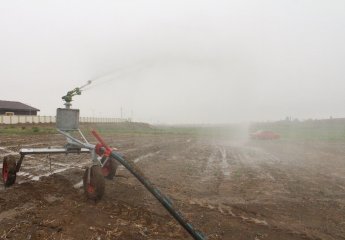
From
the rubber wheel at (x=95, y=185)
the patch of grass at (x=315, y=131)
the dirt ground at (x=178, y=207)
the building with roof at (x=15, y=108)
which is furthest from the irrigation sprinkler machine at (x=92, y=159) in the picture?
the building with roof at (x=15, y=108)

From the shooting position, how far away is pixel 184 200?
784cm

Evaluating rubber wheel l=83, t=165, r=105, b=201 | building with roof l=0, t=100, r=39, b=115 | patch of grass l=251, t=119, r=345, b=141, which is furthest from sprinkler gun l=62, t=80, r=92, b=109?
building with roof l=0, t=100, r=39, b=115

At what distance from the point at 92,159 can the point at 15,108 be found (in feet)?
207

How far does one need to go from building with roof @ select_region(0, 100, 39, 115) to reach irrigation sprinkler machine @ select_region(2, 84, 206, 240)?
56.9 metres

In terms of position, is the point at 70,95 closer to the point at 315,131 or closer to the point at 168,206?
the point at 168,206

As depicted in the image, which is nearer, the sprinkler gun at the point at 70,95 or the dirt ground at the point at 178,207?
the dirt ground at the point at 178,207

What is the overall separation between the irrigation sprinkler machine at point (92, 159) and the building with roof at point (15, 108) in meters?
56.9

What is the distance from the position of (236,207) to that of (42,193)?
4398 millimetres

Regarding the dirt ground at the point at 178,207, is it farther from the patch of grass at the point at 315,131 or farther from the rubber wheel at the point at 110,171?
the patch of grass at the point at 315,131

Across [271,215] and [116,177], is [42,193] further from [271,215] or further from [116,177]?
[271,215]

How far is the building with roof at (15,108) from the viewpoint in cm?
6216

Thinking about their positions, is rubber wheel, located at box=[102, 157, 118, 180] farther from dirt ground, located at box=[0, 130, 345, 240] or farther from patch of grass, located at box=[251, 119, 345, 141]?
patch of grass, located at box=[251, 119, 345, 141]

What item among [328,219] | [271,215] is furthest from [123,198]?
[328,219]

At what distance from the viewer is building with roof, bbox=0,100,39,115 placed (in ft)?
204
